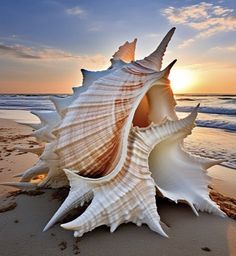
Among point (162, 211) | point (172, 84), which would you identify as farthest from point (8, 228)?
point (172, 84)

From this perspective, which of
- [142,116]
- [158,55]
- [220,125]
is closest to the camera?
[158,55]

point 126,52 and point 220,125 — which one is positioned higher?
point 126,52

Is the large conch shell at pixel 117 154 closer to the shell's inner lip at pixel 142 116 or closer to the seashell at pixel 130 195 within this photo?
the seashell at pixel 130 195

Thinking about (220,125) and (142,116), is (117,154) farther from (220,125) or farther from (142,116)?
(220,125)

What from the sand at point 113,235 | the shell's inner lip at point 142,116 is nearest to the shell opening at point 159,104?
the shell's inner lip at point 142,116

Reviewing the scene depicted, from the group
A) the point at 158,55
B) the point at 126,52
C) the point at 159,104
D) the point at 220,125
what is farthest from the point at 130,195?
the point at 220,125
